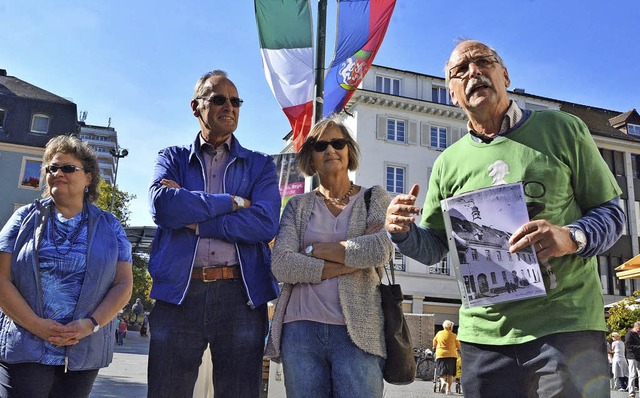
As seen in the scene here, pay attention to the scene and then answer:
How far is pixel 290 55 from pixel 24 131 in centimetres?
4265

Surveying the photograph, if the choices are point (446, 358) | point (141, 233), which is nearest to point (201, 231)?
point (446, 358)

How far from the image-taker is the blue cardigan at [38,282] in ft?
10.7

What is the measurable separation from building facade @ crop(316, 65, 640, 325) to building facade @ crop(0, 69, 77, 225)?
2310 centimetres

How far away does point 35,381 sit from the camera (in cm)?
324

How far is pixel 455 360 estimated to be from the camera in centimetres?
1538

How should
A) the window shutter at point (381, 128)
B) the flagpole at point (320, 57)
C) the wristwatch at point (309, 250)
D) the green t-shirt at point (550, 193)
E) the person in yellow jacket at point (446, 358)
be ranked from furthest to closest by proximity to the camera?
1. the window shutter at point (381, 128)
2. the person in yellow jacket at point (446, 358)
3. the flagpole at point (320, 57)
4. the wristwatch at point (309, 250)
5. the green t-shirt at point (550, 193)

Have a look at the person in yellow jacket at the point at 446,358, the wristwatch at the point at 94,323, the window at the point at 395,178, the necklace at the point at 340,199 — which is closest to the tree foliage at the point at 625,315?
the person in yellow jacket at the point at 446,358

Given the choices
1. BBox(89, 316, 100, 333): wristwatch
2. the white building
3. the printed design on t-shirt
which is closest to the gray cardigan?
the printed design on t-shirt

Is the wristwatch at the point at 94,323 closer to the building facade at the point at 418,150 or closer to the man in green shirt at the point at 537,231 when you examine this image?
the man in green shirt at the point at 537,231

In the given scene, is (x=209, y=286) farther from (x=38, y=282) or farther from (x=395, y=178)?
(x=395, y=178)

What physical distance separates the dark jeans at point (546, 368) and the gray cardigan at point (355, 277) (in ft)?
2.63

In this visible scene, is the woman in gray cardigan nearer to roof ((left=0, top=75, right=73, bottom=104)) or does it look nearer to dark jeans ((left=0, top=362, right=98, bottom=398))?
dark jeans ((left=0, top=362, right=98, bottom=398))

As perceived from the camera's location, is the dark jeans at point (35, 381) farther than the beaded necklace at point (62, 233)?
No

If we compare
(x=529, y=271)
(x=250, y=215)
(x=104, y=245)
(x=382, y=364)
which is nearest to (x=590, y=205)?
(x=529, y=271)
